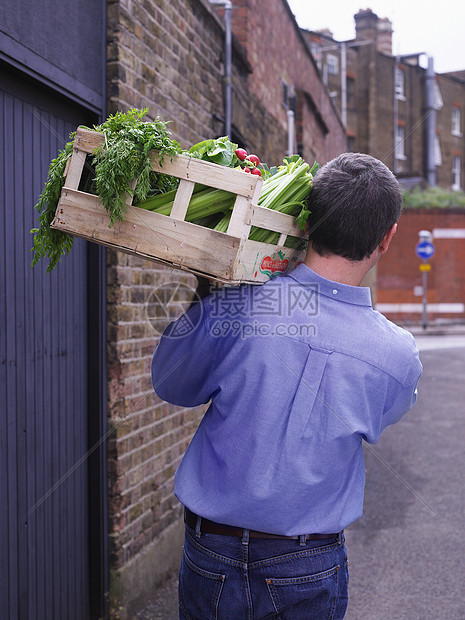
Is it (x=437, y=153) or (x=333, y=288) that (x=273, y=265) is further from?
(x=437, y=153)

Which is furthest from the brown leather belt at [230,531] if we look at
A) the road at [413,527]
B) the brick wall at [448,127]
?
the brick wall at [448,127]

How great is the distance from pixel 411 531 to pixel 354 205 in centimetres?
415

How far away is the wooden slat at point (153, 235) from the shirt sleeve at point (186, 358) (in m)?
0.13

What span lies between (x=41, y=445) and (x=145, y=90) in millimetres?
2179

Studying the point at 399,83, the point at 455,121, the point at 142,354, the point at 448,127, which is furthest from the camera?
the point at 455,121

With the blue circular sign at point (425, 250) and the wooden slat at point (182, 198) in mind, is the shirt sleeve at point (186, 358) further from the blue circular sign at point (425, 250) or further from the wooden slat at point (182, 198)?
the blue circular sign at point (425, 250)

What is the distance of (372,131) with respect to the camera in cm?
3412

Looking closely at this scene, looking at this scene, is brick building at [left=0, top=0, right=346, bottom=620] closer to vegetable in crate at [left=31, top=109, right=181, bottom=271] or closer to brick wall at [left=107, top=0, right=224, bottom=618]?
brick wall at [left=107, top=0, right=224, bottom=618]

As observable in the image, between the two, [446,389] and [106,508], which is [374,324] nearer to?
[106,508]

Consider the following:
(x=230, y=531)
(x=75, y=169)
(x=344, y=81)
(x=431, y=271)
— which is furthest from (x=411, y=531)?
(x=344, y=81)

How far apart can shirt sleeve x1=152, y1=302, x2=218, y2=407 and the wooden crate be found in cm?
15

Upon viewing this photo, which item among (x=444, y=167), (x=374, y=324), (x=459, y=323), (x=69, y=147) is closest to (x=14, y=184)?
(x=69, y=147)

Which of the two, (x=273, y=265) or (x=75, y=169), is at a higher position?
(x=75, y=169)

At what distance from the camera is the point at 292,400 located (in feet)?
5.70
